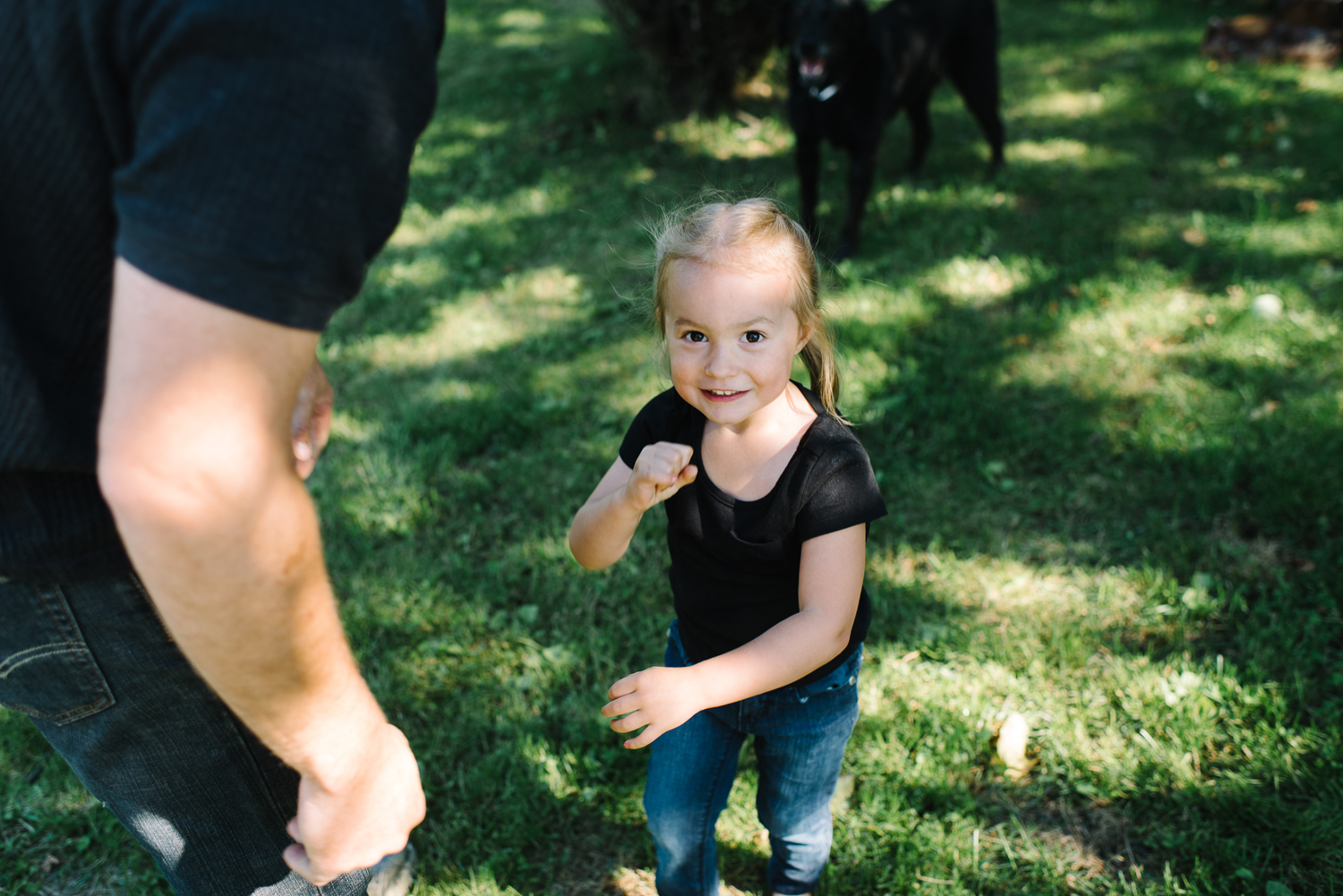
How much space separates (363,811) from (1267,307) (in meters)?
4.22

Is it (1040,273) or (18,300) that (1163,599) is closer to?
(1040,273)

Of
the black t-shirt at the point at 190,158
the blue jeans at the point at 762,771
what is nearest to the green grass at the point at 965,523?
the blue jeans at the point at 762,771

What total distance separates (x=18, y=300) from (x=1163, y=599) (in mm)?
2966

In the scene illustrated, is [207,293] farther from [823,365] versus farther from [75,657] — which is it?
[823,365]

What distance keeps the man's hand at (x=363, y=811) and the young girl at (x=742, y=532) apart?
31cm

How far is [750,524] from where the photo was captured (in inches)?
61.1

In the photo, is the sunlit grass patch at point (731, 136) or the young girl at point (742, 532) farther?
the sunlit grass patch at point (731, 136)

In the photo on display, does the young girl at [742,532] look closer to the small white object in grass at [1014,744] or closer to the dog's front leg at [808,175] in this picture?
the small white object in grass at [1014,744]

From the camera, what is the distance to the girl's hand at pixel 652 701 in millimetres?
1305

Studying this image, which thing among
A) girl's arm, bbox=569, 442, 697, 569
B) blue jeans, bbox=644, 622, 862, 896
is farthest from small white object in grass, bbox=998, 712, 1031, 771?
girl's arm, bbox=569, 442, 697, 569

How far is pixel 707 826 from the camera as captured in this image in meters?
1.82

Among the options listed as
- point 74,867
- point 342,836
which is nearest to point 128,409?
point 342,836

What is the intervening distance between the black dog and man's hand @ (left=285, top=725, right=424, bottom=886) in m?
4.16

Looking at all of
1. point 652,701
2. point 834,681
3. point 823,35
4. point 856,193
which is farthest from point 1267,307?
point 652,701
